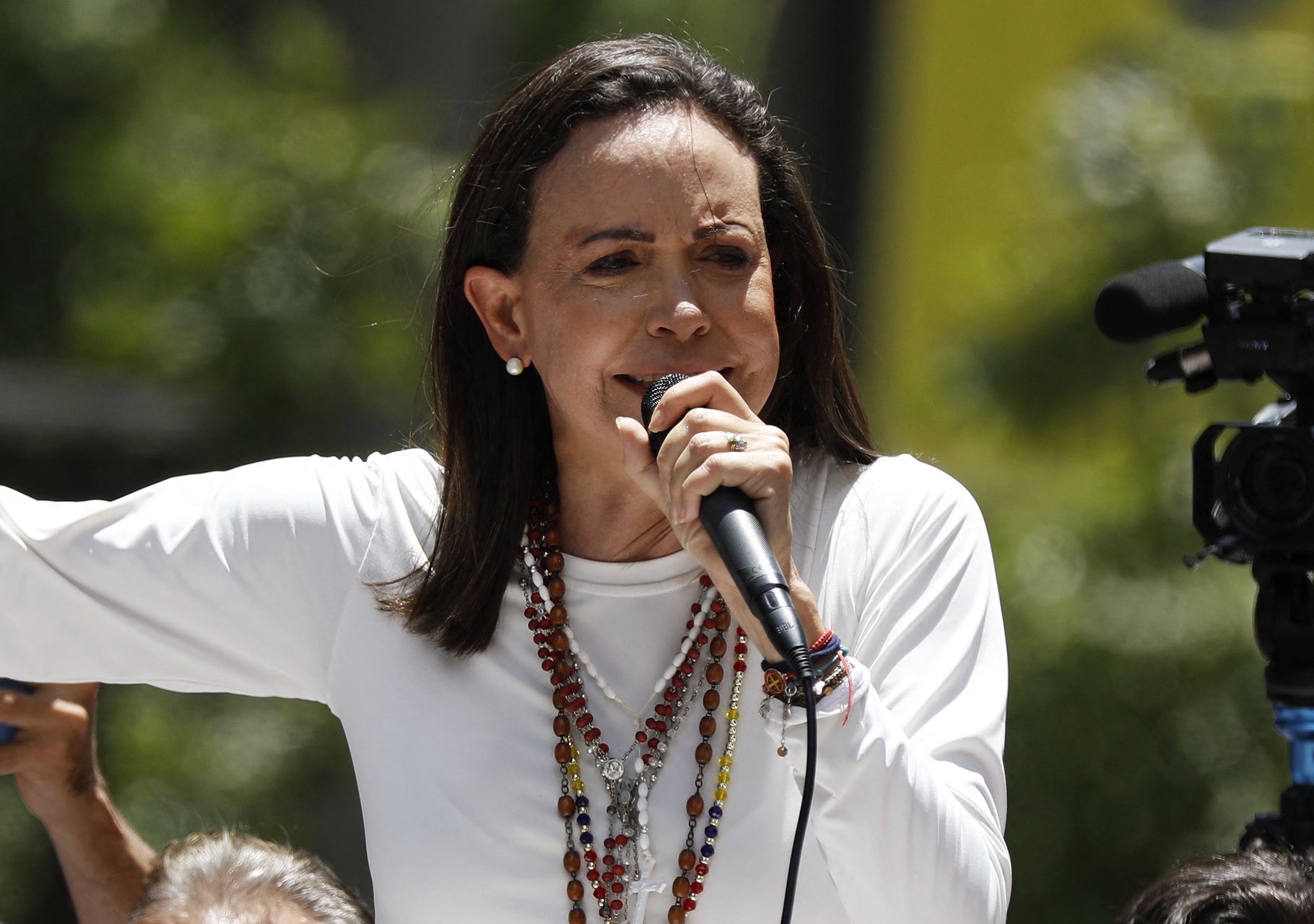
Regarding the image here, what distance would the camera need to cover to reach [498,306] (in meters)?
2.25

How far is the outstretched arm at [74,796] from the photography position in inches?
93.4

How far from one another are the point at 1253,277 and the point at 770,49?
14.1ft

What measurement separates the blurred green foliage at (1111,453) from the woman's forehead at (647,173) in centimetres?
238

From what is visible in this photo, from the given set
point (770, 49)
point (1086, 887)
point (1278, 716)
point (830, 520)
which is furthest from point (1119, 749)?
point (770, 49)

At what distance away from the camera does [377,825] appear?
212 cm

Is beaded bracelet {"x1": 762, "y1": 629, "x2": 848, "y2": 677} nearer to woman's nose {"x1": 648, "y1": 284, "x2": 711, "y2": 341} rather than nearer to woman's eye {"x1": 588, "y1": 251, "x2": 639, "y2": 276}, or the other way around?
woman's nose {"x1": 648, "y1": 284, "x2": 711, "y2": 341}

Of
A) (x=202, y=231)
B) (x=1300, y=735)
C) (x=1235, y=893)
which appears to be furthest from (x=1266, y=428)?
(x=202, y=231)

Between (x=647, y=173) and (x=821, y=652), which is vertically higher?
(x=647, y=173)

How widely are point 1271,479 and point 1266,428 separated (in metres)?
0.08

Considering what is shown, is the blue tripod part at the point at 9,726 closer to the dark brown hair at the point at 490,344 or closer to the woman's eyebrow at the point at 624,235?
the dark brown hair at the point at 490,344

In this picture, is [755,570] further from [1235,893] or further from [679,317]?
[1235,893]

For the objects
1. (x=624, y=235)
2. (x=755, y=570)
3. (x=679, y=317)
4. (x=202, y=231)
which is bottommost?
(x=755, y=570)

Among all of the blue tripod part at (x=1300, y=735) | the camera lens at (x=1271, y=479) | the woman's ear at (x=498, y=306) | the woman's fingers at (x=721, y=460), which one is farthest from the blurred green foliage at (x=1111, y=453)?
the woman's fingers at (x=721, y=460)

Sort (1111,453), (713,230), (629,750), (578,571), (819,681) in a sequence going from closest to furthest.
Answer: (819,681) < (713,230) < (629,750) < (578,571) < (1111,453)
